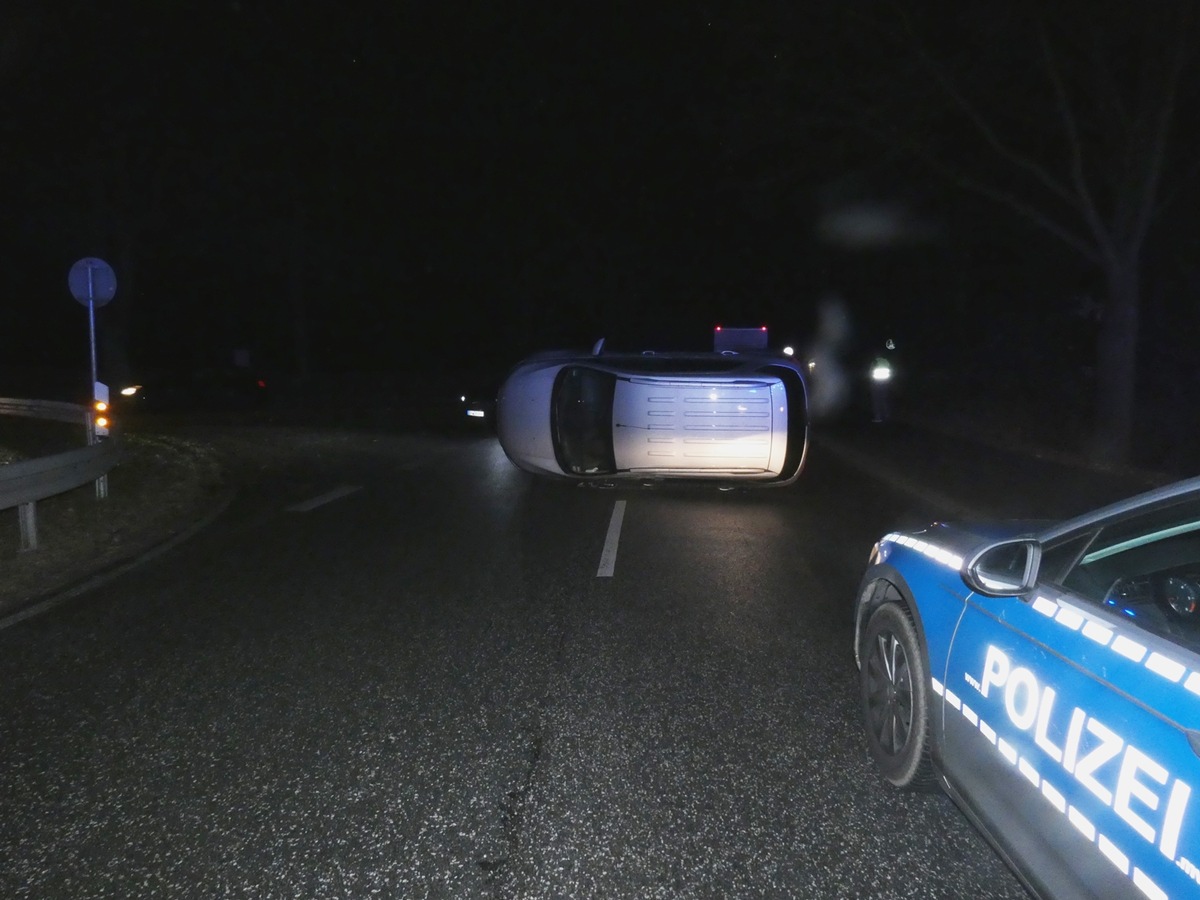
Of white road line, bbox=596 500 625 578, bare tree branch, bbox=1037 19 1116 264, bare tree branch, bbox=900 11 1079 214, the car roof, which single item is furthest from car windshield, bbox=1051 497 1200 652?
bare tree branch, bbox=900 11 1079 214

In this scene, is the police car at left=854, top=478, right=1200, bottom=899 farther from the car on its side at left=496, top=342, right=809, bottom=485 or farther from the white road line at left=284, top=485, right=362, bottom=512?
the white road line at left=284, top=485, right=362, bottom=512

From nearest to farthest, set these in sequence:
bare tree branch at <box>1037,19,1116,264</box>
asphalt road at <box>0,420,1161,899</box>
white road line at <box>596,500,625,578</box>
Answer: asphalt road at <box>0,420,1161,899</box> < white road line at <box>596,500,625,578</box> < bare tree branch at <box>1037,19,1116,264</box>

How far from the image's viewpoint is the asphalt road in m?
3.83

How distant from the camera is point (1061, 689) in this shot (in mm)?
3072

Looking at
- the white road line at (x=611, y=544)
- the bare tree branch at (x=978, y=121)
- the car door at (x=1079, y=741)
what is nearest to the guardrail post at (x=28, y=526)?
the white road line at (x=611, y=544)

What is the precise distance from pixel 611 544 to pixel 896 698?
18.4 ft

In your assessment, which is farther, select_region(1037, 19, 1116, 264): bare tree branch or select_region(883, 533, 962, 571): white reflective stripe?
select_region(1037, 19, 1116, 264): bare tree branch

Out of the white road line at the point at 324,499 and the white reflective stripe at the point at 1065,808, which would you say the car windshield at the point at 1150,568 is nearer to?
the white reflective stripe at the point at 1065,808

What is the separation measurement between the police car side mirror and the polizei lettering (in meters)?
0.20

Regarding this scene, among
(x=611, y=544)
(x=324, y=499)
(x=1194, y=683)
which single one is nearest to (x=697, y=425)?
(x=611, y=544)

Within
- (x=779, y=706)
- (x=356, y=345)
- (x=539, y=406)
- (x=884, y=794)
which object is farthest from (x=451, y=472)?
(x=356, y=345)

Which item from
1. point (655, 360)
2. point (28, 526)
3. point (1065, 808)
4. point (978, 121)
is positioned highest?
point (978, 121)

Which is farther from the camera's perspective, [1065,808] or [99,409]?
[99,409]

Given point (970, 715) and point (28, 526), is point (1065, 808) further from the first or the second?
point (28, 526)
